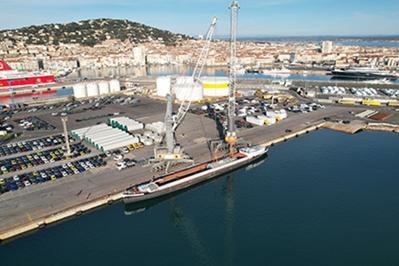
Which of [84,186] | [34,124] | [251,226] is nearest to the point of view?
[251,226]

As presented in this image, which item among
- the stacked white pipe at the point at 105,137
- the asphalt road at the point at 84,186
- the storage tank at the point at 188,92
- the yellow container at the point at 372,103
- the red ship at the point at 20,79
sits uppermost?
the red ship at the point at 20,79

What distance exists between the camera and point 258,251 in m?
31.1

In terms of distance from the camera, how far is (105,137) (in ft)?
187

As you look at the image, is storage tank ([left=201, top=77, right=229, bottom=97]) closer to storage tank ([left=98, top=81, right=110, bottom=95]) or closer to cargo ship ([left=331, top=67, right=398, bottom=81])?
storage tank ([left=98, top=81, right=110, bottom=95])

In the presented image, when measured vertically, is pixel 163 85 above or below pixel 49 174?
above

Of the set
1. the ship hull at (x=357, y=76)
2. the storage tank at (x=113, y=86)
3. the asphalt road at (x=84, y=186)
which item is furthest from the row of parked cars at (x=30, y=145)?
the ship hull at (x=357, y=76)

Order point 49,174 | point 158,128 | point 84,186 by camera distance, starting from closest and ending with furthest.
→ point 84,186, point 49,174, point 158,128

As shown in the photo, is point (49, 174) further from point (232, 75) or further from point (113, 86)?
point (113, 86)

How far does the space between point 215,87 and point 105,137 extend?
163ft

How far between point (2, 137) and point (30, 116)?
19.9 meters

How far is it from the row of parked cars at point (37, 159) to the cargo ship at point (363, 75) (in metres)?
139

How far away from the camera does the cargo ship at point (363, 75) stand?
5418 inches

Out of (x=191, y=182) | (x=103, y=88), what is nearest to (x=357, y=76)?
(x=103, y=88)

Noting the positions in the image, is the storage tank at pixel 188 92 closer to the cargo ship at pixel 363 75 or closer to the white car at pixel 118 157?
the white car at pixel 118 157
